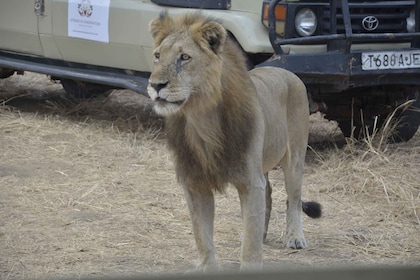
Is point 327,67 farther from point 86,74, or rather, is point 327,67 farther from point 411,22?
point 86,74

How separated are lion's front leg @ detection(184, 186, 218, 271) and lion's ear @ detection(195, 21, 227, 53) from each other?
2.27 ft

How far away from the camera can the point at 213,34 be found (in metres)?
4.27

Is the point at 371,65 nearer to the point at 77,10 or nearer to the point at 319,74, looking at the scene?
the point at 319,74

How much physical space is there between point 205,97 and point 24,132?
13.5ft

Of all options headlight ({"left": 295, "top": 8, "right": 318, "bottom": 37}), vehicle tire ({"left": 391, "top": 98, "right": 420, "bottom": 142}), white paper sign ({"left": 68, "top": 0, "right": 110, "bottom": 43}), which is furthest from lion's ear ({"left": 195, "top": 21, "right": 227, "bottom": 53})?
vehicle tire ({"left": 391, "top": 98, "right": 420, "bottom": 142})

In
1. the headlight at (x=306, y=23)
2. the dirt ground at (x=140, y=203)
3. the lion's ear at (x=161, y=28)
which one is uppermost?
the lion's ear at (x=161, y=28)

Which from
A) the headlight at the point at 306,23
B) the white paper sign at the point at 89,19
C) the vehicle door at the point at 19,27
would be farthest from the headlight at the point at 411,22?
the vehicle door at the point at 19,27

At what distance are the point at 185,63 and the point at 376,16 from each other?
2884mm

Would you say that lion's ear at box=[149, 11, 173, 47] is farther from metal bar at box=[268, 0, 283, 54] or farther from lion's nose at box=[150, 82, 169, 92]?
metal bar at box=[268, 0, 283, 54]

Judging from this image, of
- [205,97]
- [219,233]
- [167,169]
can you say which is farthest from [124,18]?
[205,97]

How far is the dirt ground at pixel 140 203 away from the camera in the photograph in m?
4.95

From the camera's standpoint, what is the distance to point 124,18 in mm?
7336

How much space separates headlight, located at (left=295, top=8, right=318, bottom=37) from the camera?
21.5ft

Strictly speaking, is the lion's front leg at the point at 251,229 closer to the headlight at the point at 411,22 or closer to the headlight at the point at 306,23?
the headlight at the point at 306,23
